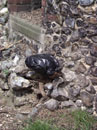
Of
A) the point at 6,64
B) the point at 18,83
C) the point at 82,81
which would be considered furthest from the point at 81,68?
the point at 6,64

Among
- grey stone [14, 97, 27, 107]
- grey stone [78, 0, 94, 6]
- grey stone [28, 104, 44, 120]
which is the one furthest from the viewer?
grey stone [14, 97, 27, 107]

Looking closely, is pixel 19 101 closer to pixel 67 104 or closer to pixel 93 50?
pixel 67 104

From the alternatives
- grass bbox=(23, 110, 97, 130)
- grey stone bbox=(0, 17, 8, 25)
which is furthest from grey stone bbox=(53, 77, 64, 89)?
grey stone bbox=(0, 17, 8, 25)

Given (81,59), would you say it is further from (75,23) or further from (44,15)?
(44,15)

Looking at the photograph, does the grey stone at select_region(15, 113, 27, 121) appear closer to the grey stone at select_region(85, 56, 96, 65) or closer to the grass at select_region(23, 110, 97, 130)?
the grass at select_region(23, 110, 97, 130)

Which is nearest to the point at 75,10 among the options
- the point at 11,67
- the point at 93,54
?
the point at 93,54

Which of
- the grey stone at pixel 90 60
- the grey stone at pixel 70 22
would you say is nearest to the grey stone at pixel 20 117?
the grey stone at pixel 90 60
